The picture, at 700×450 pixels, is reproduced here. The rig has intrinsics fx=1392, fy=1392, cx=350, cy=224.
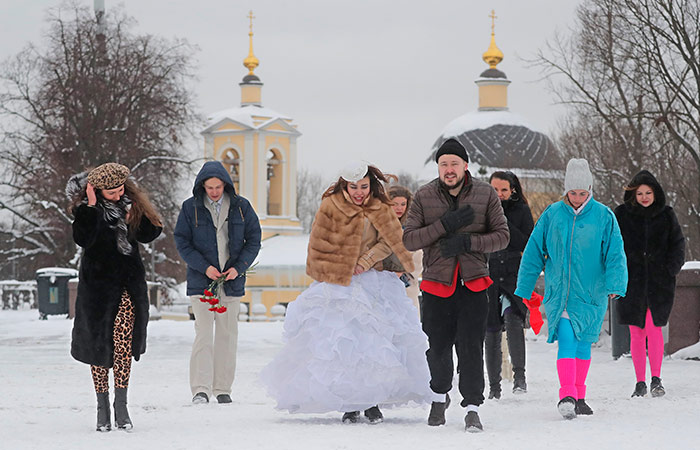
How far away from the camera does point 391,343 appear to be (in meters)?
9.60

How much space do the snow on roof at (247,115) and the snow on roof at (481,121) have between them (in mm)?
8561

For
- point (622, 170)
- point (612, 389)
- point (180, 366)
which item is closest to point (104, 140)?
point (622, 170)

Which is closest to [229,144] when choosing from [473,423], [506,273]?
[506,273]

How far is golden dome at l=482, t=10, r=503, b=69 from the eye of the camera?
76.3 meters

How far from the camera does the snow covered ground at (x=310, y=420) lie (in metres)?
8.39

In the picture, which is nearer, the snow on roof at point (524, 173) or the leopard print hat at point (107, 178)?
the leopard print hat at point (107, 178)

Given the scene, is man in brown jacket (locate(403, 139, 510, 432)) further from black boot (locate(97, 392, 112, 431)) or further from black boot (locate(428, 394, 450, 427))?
black boot (locate(97, 392, 112, 431))

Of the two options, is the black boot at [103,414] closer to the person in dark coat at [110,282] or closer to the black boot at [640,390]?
the person in dark coat at [110,282]

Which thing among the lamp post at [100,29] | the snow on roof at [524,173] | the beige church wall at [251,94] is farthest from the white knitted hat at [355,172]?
the beige church wall at [251,94]

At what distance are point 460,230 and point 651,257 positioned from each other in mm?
3002

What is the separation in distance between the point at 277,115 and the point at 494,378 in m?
61.0

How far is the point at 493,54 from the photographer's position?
76.7 meters

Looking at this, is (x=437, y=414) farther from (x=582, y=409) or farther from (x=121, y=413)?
(x=121, y=413)

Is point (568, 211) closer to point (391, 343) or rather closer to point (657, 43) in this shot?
point (391, 343)
